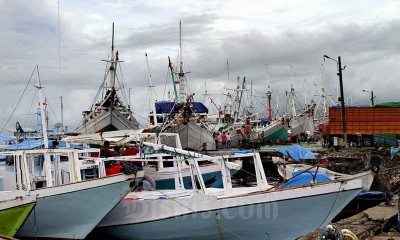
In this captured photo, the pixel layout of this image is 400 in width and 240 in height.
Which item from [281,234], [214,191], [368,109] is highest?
[368,109]

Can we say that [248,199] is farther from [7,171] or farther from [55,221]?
[7,171]

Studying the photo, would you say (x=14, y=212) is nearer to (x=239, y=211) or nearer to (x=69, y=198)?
(x=69, y=198)

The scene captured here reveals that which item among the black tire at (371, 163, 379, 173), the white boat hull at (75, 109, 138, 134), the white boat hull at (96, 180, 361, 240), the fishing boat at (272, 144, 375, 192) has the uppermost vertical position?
the white boat hull at (75, 109, 138, 134)

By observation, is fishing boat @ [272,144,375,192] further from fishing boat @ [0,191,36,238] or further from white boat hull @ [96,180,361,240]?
fishing boat @ [0,191,36,238]

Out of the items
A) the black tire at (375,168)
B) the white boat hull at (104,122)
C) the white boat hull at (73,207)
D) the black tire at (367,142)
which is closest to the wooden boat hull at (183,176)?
the white boat hull at (73,207)

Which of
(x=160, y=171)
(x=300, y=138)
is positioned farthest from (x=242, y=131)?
(x=160, y=171)

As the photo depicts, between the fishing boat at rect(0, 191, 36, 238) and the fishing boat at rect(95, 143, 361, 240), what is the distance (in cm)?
288

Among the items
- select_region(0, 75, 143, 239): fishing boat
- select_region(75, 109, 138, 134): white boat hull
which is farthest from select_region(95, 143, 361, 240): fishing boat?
select_region(75, 109, 138, 134): white boat hull

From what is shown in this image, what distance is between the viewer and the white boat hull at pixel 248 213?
12859 millimetres

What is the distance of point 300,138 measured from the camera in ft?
170

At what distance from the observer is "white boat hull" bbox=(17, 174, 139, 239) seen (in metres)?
13.1

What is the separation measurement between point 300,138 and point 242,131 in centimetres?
606

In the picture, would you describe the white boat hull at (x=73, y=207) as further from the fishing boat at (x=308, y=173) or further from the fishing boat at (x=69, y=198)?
the fishing boat at (x=308, y=173)
